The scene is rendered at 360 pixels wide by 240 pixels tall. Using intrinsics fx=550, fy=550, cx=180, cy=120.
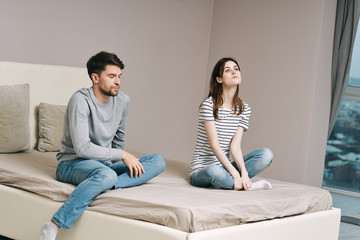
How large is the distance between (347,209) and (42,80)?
282 centimetres

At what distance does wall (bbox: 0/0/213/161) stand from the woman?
156cm

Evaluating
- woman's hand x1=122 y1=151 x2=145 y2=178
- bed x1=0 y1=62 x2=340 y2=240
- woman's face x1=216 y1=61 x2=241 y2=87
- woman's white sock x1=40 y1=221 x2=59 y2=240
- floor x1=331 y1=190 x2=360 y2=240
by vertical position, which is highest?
woman's face x1=216 y1=61 x2=241 y2=87

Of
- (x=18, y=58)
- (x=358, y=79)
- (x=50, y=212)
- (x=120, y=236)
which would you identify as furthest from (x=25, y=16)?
(x=358, y=79)

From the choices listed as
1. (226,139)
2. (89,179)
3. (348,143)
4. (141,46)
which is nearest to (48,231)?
(89,179)

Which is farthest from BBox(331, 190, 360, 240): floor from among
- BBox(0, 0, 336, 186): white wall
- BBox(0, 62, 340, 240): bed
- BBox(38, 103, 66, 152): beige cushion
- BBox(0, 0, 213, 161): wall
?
BBox(38, 103, 66, 152): beige cushion

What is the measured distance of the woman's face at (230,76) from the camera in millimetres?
3086

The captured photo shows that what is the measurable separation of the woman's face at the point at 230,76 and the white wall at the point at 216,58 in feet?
5.23

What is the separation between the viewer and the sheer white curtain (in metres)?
4.94

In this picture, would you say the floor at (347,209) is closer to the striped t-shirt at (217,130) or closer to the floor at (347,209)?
the floor at (347,209)

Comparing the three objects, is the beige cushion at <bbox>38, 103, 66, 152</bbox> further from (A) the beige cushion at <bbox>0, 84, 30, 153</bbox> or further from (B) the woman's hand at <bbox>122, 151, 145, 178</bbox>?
(B) the woman's hand at <bbox>122, 151, 145, 178</bbox>

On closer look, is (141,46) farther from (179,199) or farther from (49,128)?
(179,199)

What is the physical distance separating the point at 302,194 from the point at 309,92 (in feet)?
6.69

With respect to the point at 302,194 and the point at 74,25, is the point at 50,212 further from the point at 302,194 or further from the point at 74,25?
the point at 74,25

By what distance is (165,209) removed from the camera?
2.29m
